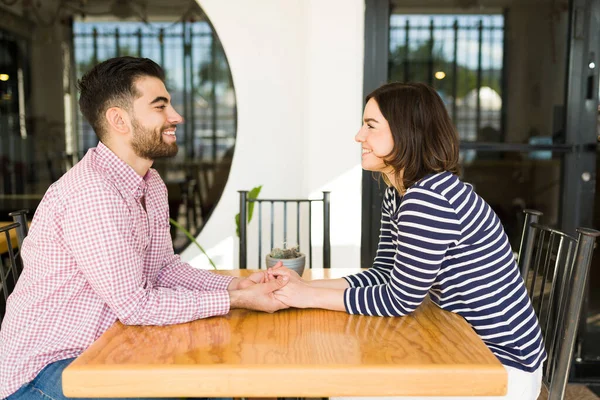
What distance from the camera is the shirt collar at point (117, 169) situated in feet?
4.94

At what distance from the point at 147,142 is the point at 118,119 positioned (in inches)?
3.8

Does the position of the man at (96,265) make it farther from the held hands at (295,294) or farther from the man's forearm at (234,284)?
the man's forearm at (234,284)

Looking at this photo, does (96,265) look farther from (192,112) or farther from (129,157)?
(192,112)

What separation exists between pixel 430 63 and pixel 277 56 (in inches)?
36.1

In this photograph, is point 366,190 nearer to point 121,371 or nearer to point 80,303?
point 80,303

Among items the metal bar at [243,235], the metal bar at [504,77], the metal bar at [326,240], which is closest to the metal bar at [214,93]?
the metal bar at [243,235]

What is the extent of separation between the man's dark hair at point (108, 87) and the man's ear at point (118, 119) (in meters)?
0.01

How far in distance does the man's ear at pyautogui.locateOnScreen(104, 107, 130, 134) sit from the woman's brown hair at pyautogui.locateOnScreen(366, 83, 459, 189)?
0.70 m

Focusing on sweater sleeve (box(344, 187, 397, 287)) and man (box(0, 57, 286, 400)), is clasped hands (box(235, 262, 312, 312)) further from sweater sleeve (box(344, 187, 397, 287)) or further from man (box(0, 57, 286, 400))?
sweater sleeve (box(344, 187, 397, 287))

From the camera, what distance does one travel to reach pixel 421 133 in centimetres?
153

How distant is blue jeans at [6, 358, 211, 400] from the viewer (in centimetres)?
138

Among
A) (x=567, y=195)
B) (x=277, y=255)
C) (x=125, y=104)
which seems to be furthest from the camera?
(x=567, y=195)

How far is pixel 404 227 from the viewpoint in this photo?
141cm

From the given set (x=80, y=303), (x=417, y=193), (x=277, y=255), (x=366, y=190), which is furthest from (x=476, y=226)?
(x=366, y=190)
